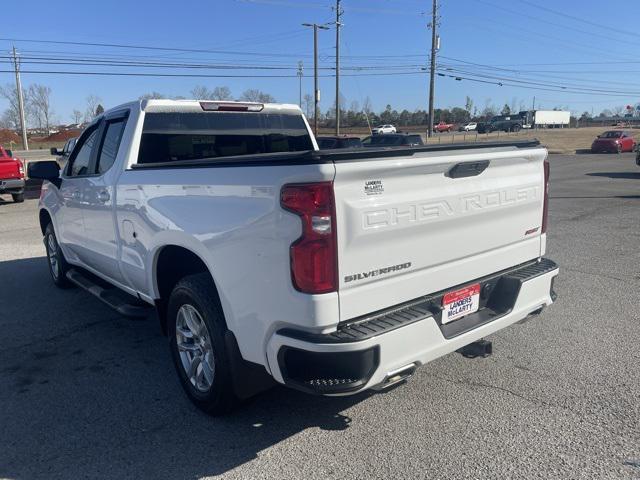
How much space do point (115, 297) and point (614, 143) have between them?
39591 mm

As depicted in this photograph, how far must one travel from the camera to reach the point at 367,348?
2652 mm

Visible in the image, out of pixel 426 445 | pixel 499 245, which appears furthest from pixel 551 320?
pixel 426 445

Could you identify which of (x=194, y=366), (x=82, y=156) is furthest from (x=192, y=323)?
(x=82, y=156)

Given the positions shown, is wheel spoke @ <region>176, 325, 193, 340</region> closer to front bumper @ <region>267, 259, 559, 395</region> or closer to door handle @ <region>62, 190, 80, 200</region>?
front bumper @ <region>267, 259, 559, 395</region>

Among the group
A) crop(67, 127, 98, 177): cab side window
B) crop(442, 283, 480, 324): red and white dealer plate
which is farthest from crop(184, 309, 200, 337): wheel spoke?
crop(67, 127, 98, 177): cab side window

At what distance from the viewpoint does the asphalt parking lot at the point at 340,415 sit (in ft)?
9.85

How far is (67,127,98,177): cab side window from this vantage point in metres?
5.22

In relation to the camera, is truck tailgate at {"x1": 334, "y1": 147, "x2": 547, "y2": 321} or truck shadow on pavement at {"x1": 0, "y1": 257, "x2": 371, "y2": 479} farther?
truck shadow on pavement at {"x1": 0, "y1": 257, "x2": 371, "y2": 479}

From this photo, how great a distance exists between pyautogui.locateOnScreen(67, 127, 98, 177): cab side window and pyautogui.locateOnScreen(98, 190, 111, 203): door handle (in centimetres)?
62

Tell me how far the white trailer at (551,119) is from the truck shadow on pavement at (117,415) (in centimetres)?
9393

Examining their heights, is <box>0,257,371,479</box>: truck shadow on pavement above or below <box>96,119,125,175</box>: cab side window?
below

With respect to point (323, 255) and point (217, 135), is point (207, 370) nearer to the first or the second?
point (323, 255)

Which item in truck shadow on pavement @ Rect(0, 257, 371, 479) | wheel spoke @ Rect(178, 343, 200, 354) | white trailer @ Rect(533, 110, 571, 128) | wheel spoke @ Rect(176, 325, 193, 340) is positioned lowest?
truck shadow on pavement @ Rect(0, 257, 371, 479)

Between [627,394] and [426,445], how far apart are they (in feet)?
5.19
